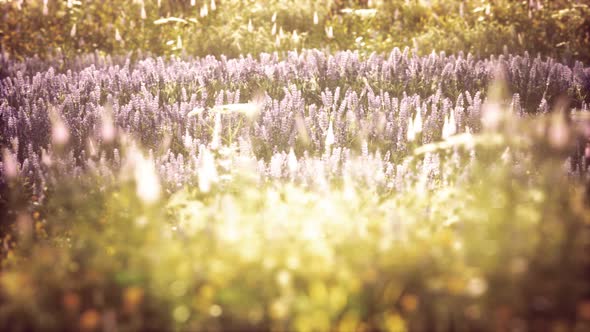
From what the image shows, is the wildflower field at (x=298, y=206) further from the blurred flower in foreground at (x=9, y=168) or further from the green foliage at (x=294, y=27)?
the green foliage at (x=294, y=27)

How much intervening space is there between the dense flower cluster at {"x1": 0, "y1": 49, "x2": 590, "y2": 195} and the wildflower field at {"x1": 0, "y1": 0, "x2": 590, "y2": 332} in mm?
24

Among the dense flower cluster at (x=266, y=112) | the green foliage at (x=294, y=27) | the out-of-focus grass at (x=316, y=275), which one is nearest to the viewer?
the out-of-focus grass at (x=316, y=275)

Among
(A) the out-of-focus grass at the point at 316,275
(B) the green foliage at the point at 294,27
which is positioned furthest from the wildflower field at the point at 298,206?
(B) the green foliage at the point at 294,27

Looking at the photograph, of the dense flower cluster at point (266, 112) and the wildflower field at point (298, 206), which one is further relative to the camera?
the dense flower cluster at point (266, 112)

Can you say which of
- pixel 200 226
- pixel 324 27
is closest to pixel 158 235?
pixel 200 226

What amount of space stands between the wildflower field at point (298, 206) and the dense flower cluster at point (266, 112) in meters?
0.02

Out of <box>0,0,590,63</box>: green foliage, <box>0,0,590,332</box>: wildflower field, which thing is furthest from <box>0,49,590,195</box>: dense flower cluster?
<box>0,0,590,63</box>: green foliage

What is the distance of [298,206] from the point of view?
2623 mm

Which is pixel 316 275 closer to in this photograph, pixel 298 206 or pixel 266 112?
pixel 298 206

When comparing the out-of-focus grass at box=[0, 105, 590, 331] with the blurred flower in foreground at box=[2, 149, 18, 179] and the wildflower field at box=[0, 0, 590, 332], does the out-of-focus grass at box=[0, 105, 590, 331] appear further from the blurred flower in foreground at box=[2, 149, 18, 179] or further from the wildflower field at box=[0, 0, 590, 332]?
the blurred flower in foreground at box=[2, 149, 18, 179]

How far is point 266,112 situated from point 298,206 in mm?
1904

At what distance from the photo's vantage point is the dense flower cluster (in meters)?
3.65

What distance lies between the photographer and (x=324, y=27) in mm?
8820

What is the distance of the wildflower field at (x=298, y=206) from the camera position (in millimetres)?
2002
